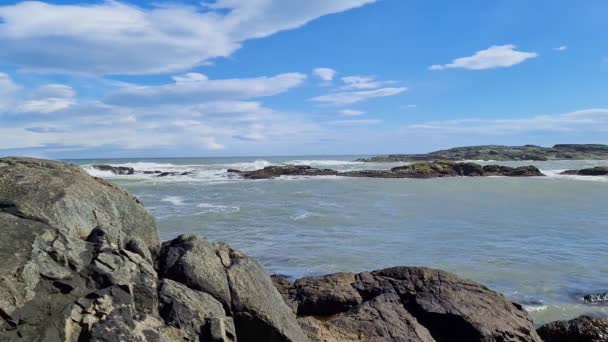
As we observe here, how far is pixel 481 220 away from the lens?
1884 cm

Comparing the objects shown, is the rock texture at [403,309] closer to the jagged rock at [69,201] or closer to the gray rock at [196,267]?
the gray rock at [196,267]

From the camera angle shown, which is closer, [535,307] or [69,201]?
[69,201]

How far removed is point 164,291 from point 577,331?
19.2 ft

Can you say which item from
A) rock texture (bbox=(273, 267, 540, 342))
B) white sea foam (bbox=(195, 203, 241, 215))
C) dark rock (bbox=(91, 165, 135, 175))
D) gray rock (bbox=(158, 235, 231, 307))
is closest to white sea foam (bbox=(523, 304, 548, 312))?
rock texture (bbox=(273, 267, 540, 342))

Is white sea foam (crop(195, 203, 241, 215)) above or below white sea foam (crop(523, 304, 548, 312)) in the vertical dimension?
above

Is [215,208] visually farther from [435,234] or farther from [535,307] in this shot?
[535,307]

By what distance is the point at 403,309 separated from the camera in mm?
7207

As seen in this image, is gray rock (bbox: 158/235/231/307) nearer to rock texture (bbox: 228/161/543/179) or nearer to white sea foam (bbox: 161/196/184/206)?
white sea foam (bbox: 161/196/184/206)

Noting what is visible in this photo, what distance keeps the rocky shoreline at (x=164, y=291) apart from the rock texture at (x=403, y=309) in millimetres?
17

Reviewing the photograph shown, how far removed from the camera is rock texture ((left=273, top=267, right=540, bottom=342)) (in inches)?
261

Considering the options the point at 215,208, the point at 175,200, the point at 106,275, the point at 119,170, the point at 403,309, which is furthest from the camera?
the point at 119,170

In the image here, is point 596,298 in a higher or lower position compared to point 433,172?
lower

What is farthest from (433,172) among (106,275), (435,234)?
(106,275)

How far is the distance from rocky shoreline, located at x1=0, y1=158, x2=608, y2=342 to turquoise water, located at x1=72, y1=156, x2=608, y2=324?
7.31 ft
